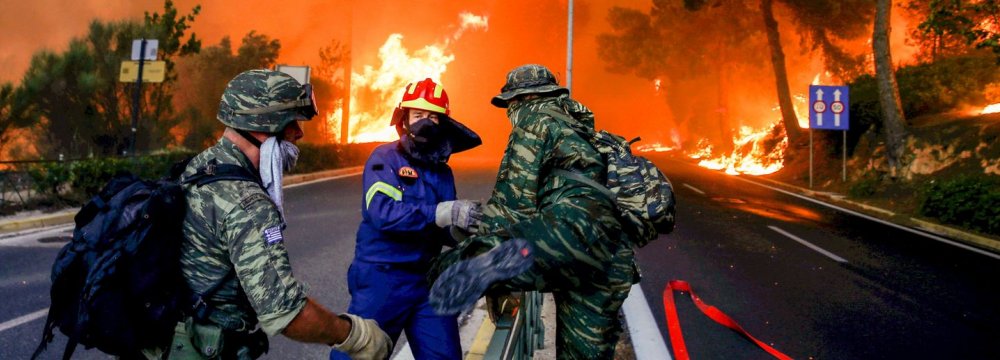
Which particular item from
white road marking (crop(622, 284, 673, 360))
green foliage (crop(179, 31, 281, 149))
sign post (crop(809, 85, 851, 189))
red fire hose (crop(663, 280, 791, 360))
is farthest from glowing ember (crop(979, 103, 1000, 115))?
green foliage (crop(179, 31, 281, 149))

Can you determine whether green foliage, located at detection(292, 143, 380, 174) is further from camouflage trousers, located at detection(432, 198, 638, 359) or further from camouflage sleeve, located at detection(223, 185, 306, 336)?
camouflage trousers, located at detection(432, 198, 638, 359)

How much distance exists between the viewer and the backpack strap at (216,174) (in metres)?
1.75

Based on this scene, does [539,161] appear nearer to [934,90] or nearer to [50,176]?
[50,176]

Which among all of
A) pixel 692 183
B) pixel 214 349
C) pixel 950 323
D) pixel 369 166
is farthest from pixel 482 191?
pixel 214 349

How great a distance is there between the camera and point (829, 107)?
16859 mm

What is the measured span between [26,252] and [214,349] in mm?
7087

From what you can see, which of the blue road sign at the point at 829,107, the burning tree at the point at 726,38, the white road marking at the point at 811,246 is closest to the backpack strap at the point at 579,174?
the white road marking at the point at 811,246

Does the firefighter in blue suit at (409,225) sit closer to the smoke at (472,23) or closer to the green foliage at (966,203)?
the green foliage at (966,203)

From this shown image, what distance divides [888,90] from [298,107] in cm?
1760

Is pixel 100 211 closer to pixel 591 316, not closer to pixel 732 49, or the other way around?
pixel 591 316

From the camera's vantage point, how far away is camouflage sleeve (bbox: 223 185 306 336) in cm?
168

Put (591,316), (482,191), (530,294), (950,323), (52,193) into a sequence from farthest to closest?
1. (482,191)
2. (52,193)
3. (950,323)
4. (530,294)
5. (591,316)

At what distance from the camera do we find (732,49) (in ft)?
117

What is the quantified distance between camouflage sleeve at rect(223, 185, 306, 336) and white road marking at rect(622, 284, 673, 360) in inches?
117
